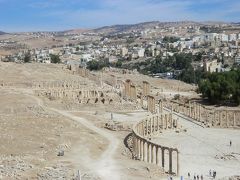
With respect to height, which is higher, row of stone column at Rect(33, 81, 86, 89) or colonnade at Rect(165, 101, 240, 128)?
row of stone column at Rect(33, 81, 86, 89)

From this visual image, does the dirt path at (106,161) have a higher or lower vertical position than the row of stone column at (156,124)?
higher

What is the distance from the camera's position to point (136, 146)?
45.3 meters

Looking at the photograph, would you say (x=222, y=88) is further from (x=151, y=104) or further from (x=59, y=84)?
(x=59, y=84)

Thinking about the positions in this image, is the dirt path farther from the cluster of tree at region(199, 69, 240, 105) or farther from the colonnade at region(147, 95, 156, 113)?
the cluster of tree at region(199, 69, 240, 105)

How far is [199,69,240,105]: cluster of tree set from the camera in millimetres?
81062

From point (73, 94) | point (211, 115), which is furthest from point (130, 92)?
point (211, 115)

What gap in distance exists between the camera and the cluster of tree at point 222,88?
81.1 meters

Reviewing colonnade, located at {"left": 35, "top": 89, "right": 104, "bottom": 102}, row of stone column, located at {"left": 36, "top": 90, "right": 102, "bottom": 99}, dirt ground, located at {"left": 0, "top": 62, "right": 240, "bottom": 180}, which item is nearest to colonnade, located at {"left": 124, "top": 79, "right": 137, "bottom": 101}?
colonnade, located at {"left": 35, "top": 89, "right": 104, "bottom": 102}

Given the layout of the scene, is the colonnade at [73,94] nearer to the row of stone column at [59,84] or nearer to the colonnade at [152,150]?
the row of stone column at [59,84]

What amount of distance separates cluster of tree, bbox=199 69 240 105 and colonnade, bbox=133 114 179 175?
23.0 metres

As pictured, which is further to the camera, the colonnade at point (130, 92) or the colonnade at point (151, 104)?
the colonnade at point (130, 92)

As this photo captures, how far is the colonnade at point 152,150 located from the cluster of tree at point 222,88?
23.0m

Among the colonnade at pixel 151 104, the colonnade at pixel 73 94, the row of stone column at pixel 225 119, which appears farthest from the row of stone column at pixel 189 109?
the colonnade at pixel 73 94

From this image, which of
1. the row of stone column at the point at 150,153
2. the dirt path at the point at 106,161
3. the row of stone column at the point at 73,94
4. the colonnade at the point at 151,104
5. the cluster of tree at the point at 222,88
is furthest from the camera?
the cluster of tree at the point at 222,88
